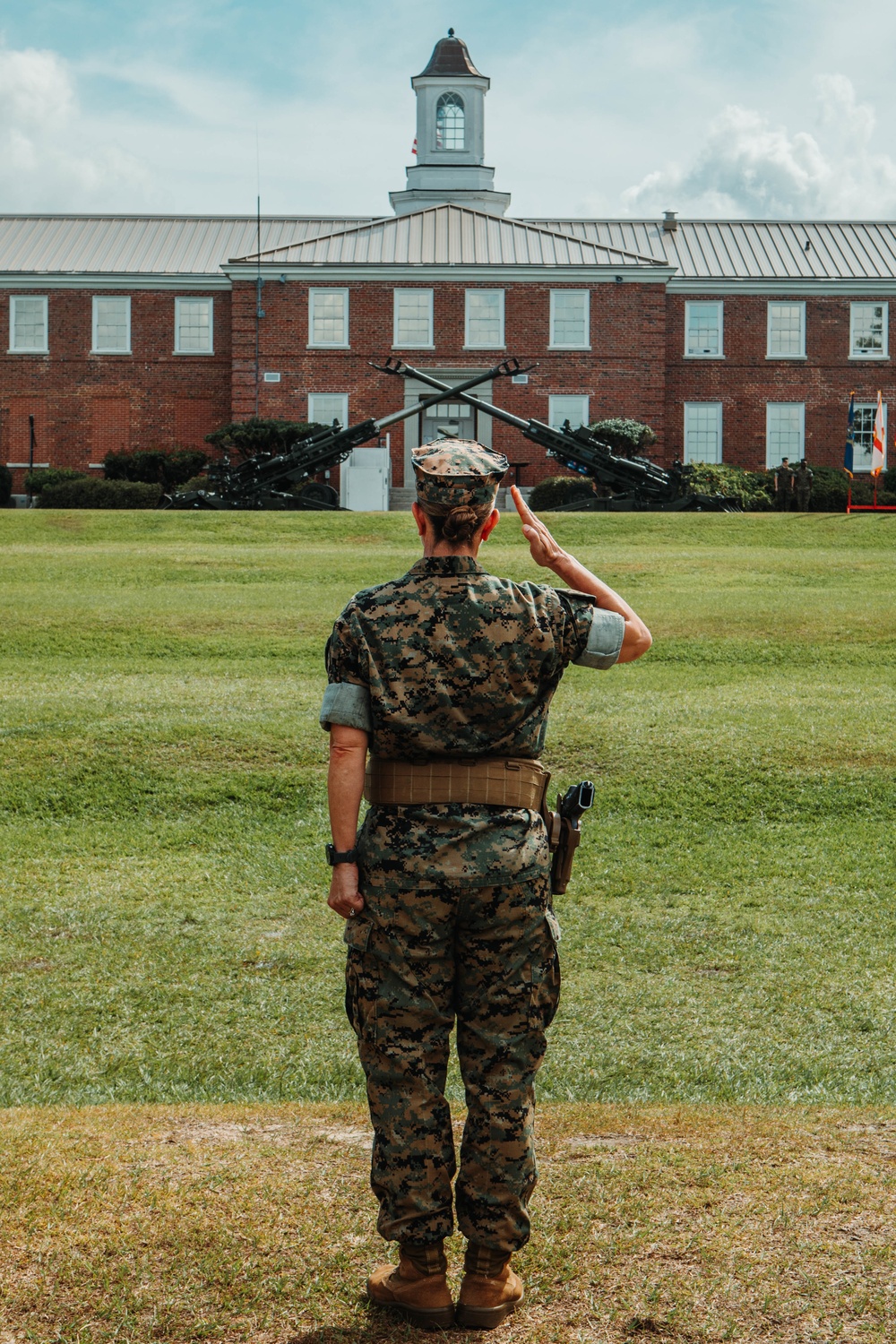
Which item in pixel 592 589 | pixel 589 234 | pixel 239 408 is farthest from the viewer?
pixel 589 234

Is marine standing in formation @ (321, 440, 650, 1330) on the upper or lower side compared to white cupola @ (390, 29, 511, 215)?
lower

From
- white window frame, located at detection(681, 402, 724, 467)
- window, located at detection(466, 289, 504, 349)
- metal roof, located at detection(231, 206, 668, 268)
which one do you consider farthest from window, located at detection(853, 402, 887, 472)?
window, located at detection(466, 289, 504, 349)

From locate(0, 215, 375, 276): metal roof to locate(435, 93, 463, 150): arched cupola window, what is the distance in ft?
32.3

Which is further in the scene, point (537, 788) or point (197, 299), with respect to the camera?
point (197, 299)

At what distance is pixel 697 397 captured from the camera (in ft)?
132

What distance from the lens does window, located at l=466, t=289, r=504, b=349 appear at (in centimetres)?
3772

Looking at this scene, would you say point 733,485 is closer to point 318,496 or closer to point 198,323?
point 318,496

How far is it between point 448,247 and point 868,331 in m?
12.9

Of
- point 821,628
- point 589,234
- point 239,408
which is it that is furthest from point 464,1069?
point 589,234

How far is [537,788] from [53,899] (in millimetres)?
4980

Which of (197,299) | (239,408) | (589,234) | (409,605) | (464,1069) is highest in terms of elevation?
(589,234)

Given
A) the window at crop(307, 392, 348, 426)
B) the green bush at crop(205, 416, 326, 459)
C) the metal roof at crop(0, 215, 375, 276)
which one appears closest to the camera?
the green bush at crop(205, 416, 326, 459)

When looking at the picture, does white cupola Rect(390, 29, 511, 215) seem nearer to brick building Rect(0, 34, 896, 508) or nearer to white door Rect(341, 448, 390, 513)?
brick building Rect(0, 34, 896, 508)

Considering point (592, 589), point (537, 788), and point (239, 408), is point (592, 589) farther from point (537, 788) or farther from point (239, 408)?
point (239, 408)
